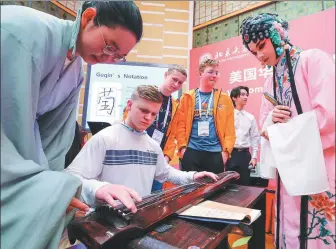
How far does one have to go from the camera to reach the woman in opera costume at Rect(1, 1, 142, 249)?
37 cm

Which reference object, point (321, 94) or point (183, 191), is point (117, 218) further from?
point (321, 94)

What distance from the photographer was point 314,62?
0.47m

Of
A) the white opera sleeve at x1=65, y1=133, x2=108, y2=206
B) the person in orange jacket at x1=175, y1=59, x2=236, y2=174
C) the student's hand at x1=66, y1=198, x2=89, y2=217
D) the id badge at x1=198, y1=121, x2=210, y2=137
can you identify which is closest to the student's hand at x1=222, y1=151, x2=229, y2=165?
the person in orange jacket at x1=175, y1=59, x2=236, y2=174

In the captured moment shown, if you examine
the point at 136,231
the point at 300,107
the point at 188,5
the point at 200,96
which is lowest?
the point at 136,231

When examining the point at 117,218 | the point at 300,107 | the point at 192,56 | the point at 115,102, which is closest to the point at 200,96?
the point at 192,56

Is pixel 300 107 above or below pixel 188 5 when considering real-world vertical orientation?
below

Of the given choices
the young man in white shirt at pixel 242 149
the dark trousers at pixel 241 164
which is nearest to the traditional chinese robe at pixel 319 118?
the young man in white shirt at pixel 242 149

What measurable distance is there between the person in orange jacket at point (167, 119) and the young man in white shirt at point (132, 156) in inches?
10.8

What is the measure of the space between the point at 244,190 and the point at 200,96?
1.97ft

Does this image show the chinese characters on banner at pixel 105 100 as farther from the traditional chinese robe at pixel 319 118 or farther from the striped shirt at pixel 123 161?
the traditional chinese robe at pixel 319 118

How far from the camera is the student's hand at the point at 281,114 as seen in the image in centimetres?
53

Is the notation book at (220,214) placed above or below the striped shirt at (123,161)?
below

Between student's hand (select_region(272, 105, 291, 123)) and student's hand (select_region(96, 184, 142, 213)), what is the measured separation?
37 centimetres

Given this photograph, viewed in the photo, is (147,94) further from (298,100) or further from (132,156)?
(298,100)
